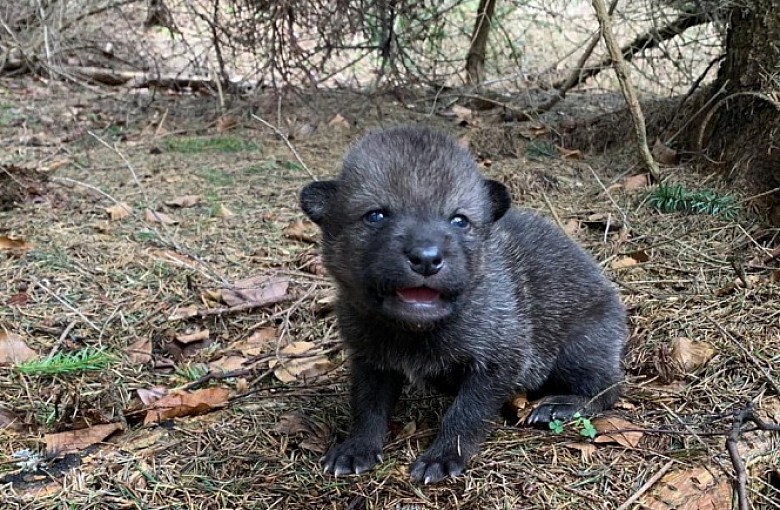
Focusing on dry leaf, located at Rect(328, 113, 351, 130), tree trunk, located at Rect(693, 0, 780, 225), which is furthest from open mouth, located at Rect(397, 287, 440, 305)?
dry leaf, located at Rect(328, 113, 351, 130)

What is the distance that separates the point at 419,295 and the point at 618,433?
3.65 ft

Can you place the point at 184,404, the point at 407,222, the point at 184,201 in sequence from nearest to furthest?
1. the point at 407,222
2. the point at 184,404
3. the point at 184,201

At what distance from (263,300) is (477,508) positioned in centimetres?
236

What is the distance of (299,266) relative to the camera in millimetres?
5391

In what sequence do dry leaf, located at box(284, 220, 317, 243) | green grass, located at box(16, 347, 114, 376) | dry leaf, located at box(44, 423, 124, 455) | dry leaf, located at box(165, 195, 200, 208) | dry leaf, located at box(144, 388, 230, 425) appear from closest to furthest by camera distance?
dry leaf, located at box(44, 423, 124, 455), dry leaf, located at box(144, 388, 230, 425), green grass, located at box(16, 347, 114, 376), dry leaf, located at box(284, 220, 317, 243), dry leaf, located at box(165, 195, 200, 208)

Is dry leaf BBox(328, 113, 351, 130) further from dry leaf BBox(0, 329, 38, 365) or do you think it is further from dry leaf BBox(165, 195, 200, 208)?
dry leaf BBox(0, 329, 38, 365)

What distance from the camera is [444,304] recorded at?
9.78 ft

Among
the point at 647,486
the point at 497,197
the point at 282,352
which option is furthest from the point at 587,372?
the point at 282,352

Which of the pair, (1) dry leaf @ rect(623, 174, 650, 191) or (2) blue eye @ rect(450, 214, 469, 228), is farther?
(1) dry leaf @ rect(623, 174, 650, 191)

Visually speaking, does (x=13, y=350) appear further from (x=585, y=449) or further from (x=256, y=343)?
A: (x=585, y=449)

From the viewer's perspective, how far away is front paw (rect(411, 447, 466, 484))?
9.89 ft

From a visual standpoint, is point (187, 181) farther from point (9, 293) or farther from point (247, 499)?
point (247, 499)

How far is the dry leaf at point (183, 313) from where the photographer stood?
455 cm

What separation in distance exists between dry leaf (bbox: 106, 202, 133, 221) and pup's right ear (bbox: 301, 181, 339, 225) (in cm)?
330
